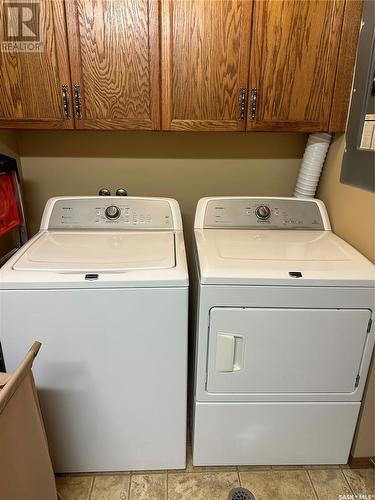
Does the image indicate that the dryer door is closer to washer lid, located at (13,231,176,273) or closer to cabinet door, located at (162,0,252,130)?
washer lid, located at (13,231,176,273)

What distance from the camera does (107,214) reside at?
68.8 inches

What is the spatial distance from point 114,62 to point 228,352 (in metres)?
1.34

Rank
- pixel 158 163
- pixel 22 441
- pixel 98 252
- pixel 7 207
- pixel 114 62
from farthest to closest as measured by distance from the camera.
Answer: pixel 158 163 → pixel 7 207 → pixel 114 62 → pixel 98 252 → pixel 22 441

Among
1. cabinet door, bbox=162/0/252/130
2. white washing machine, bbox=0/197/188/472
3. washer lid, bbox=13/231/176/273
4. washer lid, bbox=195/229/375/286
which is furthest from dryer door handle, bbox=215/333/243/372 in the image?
cabinet door, bbox=162/0/252/130

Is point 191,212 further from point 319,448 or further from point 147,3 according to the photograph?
point 319,448

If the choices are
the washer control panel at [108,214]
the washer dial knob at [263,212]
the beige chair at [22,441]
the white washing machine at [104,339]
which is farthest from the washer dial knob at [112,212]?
the beige chair at [22,441]

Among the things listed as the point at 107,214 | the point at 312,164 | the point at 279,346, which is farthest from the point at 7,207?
the point at 312,164

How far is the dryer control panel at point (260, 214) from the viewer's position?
1785mm

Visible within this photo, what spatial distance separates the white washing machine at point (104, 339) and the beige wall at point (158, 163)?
530 mm

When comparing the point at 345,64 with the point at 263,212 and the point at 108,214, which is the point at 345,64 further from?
the point at 108,214

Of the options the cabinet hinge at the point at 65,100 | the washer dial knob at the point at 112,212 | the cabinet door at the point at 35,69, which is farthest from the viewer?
the washer dial knob at the point at 112,212

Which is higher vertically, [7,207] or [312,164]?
[312,164]

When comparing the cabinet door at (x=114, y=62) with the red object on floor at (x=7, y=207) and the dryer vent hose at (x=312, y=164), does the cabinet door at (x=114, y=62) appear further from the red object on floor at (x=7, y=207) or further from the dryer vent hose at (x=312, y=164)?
the dryer vent hose at (x=312, y=164)

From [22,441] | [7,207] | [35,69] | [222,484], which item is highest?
[35,69]
